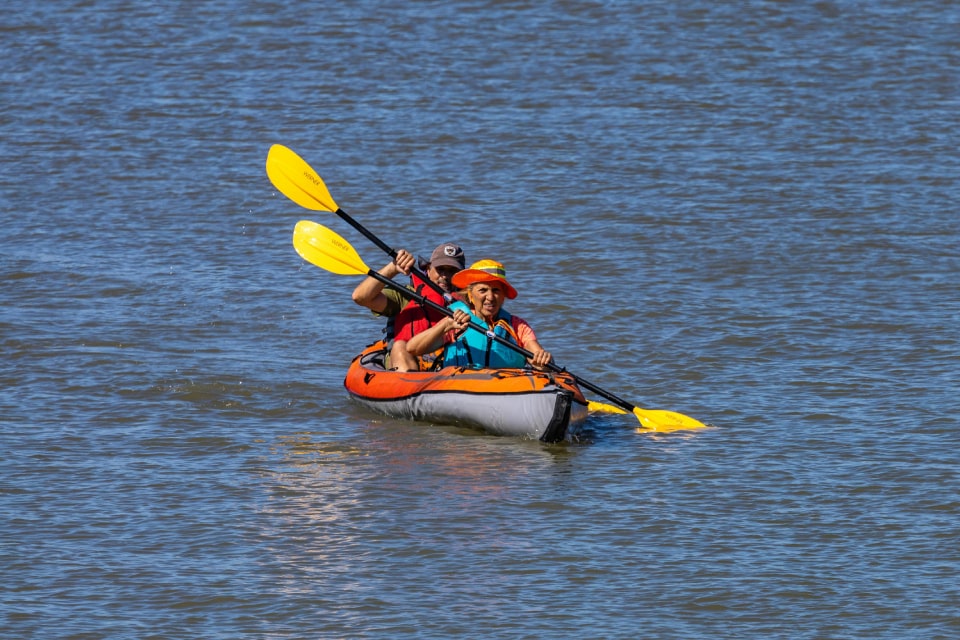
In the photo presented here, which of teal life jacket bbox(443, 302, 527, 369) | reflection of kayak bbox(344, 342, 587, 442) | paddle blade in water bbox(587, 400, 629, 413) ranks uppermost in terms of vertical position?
teal life jacket bbox(443, 302, 527, 369)

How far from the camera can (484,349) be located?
36.1ft

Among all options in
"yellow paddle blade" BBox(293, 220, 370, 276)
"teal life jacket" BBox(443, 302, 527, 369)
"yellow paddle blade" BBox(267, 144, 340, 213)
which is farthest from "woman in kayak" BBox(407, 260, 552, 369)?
"yellow paddle blade" BBox(267, 144, 340, 213)

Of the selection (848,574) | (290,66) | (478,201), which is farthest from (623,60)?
(848,574)

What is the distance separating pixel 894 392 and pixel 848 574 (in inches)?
143

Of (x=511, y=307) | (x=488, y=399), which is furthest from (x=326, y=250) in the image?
(x=511, y=307)

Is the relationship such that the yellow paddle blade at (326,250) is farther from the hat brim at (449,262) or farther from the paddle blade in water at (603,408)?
the paddle blade in water at (603,408)

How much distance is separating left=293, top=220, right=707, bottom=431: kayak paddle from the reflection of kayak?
293 mm

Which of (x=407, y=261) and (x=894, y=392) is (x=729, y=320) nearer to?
(x=894, y=392)

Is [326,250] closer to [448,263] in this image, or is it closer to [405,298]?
[405,298]

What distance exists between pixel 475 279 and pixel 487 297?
0.46 feet

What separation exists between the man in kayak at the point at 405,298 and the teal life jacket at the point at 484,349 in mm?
290

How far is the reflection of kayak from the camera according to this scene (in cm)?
1033

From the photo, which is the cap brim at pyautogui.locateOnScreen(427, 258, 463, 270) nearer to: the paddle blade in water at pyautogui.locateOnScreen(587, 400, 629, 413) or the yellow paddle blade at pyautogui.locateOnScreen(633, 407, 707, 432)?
the paddle blade in water at pyautogui.locateOnScreen(587, 400, 629, 413)

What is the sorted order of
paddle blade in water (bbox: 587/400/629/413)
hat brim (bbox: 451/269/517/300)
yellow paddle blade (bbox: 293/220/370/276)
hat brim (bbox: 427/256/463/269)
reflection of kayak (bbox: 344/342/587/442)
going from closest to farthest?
reflection of kayak (bbox: 344/342/587/442)
hat brim (bbox: 451/269/517/300)
hat brim (bbox: 427/256/463/269)
paddle blade in water (bbox: 587/400/629/413)
yellow paddle blade (bbox: 293/220/370/276)
